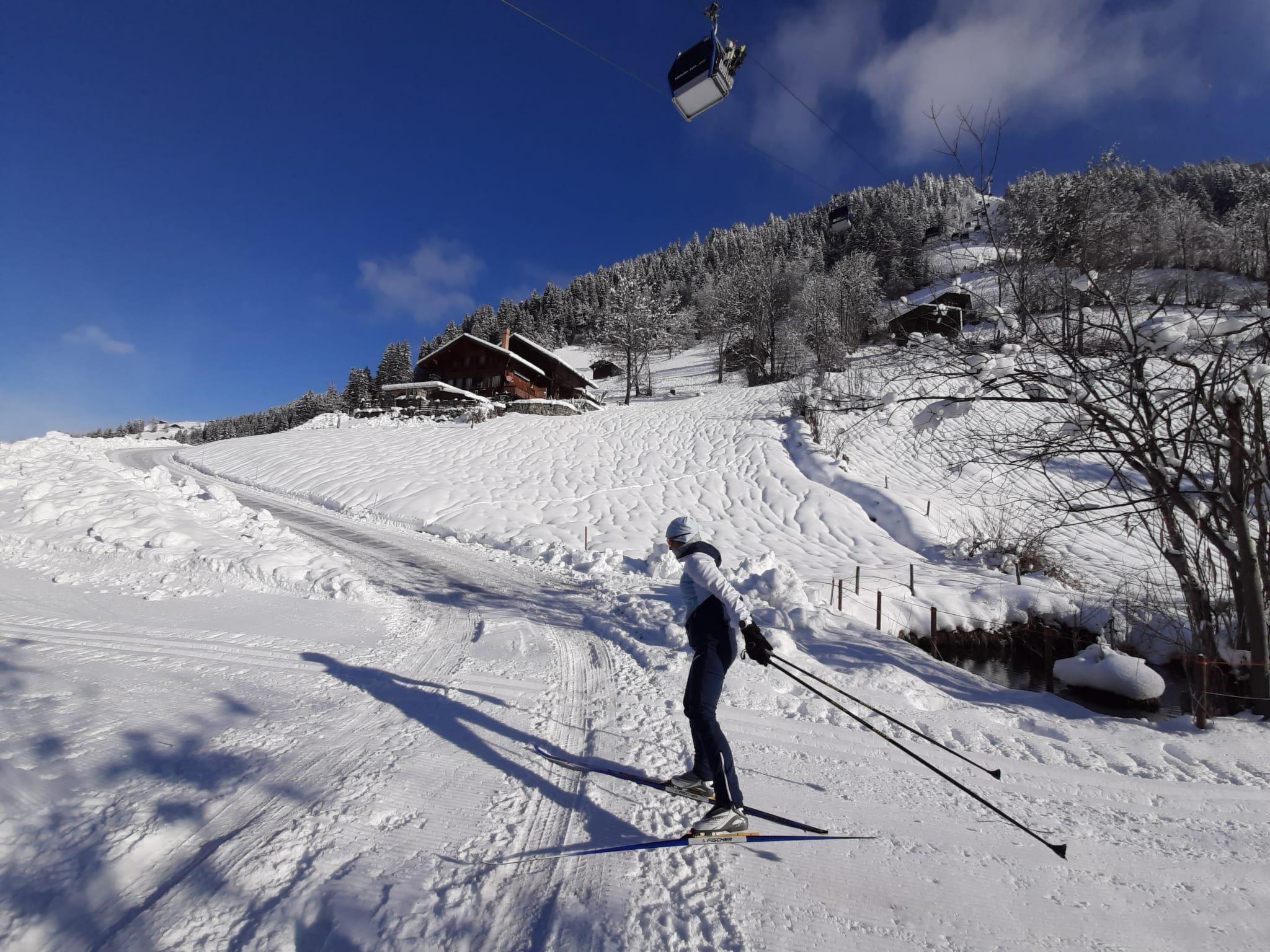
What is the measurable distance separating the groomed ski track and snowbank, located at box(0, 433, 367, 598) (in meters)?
2.63

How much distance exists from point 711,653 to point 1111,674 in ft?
23.5

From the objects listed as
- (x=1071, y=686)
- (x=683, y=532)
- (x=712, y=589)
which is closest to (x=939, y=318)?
(x=683, y=532)

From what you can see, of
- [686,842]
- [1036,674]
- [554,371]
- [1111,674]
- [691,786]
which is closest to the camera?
[686,842]

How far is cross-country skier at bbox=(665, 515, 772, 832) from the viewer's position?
10.2ft

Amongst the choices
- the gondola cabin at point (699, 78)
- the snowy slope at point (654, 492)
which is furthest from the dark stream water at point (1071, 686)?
the gondola cabin at point (699, 78)

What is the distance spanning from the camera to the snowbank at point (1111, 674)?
21.6 feet

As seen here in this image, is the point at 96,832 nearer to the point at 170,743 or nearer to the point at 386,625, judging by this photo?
the point at 170,743

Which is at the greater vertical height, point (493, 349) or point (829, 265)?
point (829, 265)

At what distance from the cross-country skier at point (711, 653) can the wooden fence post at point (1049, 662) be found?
7.68 meters

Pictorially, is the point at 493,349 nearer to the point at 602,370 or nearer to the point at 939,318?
the point at 602,370

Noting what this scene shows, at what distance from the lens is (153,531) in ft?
27.6

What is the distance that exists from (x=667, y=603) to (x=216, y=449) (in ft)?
99.6

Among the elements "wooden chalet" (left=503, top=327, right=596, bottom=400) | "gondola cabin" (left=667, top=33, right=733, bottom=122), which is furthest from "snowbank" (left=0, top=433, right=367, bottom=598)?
"wooden chalet" (left=503, top=327, right=596, bottom=400)

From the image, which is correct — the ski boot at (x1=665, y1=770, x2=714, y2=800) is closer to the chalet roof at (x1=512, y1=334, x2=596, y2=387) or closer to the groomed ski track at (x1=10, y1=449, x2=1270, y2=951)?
the groomed ski track at (x1=10, y1=449, x2=1270, y2=951)
